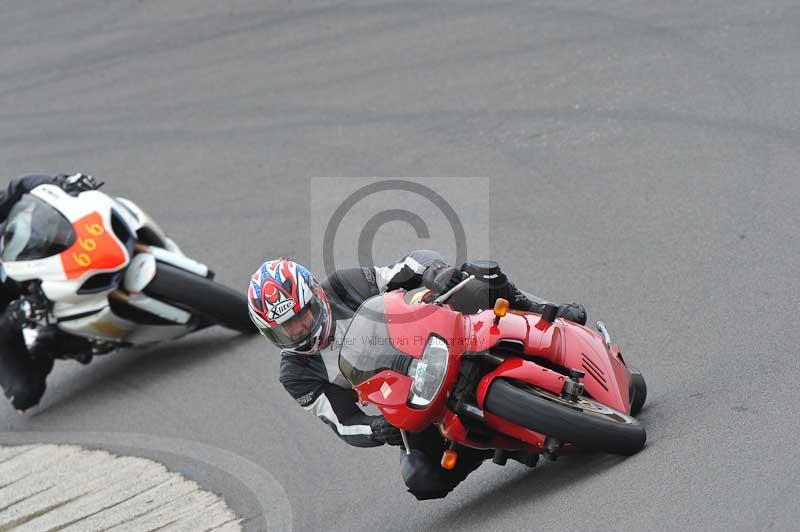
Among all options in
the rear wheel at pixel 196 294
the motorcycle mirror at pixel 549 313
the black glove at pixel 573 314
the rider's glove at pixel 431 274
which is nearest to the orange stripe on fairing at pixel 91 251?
the rear wheel at pixel 196 294

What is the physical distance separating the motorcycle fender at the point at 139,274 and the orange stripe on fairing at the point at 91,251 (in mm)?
188

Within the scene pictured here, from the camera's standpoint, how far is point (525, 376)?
5.12 m

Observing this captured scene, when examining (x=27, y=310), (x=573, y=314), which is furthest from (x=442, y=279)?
(x=27, y=310)

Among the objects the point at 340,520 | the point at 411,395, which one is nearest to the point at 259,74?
the point at 340,520

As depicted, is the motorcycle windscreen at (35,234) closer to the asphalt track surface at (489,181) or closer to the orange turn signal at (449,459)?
the asphalt track surface at (489,181)

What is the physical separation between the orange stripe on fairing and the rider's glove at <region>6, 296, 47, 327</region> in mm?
358

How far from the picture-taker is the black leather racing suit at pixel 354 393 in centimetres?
566

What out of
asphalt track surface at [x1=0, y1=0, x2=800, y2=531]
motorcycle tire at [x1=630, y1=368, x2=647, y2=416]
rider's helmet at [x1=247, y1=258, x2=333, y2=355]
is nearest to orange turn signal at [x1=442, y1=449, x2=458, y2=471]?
asphalt track surface at [x1=0, y1=0, x2=800, y2=531]

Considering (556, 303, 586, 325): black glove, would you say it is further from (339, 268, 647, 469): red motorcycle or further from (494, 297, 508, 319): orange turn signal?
Result: (494, 297, 508, 319): orange turn signal

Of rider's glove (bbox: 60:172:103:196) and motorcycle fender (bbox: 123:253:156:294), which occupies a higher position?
rider's glove (bbox: 60:172:103:196)

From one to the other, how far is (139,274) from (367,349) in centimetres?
390

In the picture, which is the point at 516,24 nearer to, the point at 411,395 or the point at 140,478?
the point at 140,478

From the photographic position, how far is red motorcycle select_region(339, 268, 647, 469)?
4980 mm

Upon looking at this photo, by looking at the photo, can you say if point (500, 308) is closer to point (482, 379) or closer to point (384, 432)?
point (482, 379)
